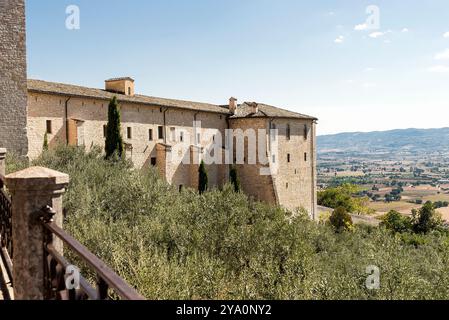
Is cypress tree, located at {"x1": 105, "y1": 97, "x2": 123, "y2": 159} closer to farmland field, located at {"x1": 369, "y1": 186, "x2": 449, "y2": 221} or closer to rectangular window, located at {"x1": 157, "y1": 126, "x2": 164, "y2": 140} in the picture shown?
rectangular window, located at {"x1": 157, "y1": 126, "x2": 164, "y2": 140}

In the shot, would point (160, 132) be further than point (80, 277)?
Yes

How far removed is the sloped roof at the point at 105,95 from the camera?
68.5 feet

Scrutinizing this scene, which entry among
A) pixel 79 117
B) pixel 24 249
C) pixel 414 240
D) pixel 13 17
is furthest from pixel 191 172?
pixel 24 249

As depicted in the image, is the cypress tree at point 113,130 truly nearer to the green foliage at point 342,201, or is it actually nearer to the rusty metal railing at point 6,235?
the rusty metal railing at point 6,235

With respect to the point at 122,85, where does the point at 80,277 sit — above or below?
below

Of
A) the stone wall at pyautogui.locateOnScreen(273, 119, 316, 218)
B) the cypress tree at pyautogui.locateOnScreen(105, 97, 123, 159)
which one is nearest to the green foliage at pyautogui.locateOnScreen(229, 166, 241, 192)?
the stone wall at pyautogui.locateOnScreen(273, 119, 316, 218)

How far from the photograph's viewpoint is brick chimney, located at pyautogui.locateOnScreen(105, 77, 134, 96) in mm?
26953

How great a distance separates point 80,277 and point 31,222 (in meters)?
0.89

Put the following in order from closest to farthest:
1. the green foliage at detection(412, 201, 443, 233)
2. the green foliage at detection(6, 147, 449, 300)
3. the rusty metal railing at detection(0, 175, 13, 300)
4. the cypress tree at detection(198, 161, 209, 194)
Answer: the rusty metal railing at detection(0, 175, 13, 300) → the green foliage at detection(6, 147, 449, 300) → the cypress tree at detection(198, 161, 209, 194) → the green foliage at detection(412, 201, 443, 233)

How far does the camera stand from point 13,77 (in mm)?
17547

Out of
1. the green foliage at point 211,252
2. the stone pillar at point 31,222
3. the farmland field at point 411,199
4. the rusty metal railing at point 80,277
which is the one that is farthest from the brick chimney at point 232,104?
the farmland field at point 411,199

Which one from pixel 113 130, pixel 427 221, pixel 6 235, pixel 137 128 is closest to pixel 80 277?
pixel 6 235

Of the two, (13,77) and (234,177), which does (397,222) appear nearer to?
(234,177)
